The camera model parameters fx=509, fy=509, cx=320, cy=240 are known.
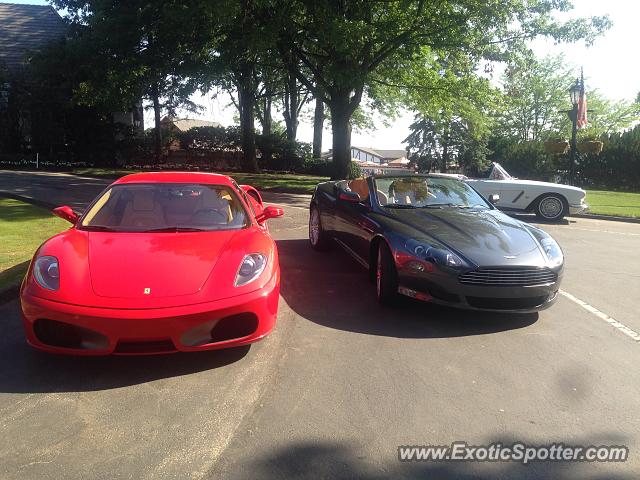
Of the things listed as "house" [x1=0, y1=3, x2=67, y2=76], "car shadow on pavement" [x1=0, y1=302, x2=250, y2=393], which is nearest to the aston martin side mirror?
"car shadow on pavement" [x1=0, y1=302, x2=250, y2=393]

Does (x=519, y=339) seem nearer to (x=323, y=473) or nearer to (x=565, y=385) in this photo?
(x=565, y=385)

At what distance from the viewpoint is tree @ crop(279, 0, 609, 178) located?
52.1ft

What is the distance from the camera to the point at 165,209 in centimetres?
469

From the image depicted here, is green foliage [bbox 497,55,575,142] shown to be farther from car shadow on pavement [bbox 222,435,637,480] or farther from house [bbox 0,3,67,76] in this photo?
car shadow on pavement [bbox 222,435,637,480]

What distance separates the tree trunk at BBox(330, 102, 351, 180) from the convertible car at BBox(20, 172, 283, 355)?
1616 cm

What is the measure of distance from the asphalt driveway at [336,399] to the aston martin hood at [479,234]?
2.13ft

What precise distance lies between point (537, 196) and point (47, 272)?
11.7 m

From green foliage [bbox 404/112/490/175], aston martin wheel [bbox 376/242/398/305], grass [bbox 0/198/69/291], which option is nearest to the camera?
aston martin wheel [bbox 376/242/398/305]

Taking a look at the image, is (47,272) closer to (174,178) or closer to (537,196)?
(174,178)

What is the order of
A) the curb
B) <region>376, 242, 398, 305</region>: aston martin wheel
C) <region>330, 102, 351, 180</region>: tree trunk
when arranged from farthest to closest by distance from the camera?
1. <region>330, 102, 351, 180</region>: tree trunk
2. the curb
3. <region>376, 242, 398, 305</region>: aston martin wheel

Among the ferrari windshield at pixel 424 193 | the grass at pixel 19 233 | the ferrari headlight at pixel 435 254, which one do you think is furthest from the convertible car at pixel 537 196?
the grass at pixel 19 233

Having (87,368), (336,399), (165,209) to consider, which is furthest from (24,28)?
(336,399)

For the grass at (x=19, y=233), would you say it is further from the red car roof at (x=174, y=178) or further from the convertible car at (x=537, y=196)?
the convertible car at (x=537, y=196)

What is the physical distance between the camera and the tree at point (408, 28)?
625 inches
